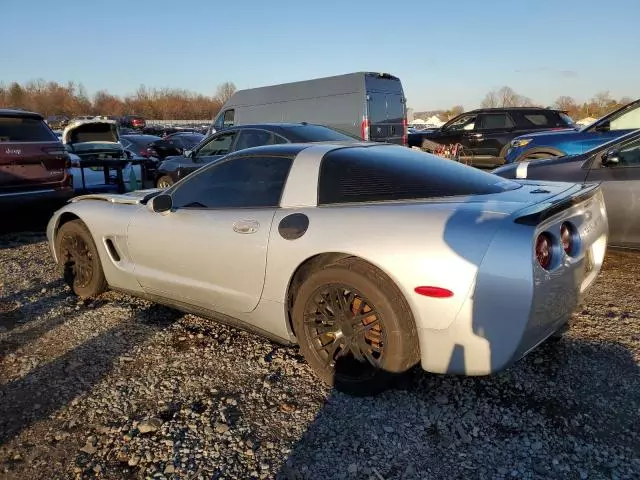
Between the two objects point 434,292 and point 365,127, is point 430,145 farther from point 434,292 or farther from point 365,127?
point 434,292

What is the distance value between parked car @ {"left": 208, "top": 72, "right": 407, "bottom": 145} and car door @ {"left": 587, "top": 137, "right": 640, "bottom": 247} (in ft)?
19.4

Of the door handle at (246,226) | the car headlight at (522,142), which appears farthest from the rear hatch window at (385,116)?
the door handle at (246,226)

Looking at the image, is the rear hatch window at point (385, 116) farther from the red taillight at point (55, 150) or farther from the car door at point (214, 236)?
the car door at point (214, 236)

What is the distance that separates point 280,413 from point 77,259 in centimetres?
274

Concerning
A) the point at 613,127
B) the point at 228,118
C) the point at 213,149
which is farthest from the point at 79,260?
the point at 228,118

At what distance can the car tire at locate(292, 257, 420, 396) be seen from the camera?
2564mm

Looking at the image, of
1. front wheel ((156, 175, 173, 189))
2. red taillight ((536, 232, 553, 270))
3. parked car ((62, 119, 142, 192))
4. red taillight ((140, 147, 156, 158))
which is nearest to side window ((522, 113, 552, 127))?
front wheel ((156, 175, 173, 189))

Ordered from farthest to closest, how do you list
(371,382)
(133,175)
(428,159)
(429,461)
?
1. (133,175)
2. (428,159)
3. (371,382)
4. (429,461)

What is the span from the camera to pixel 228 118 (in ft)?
43.9

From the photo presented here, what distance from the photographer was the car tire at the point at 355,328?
256cm

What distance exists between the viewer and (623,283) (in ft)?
15.1

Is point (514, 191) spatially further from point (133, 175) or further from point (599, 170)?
point (133, 175)

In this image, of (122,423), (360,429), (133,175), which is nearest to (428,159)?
(360,429)

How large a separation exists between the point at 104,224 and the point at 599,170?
15.0 feet
